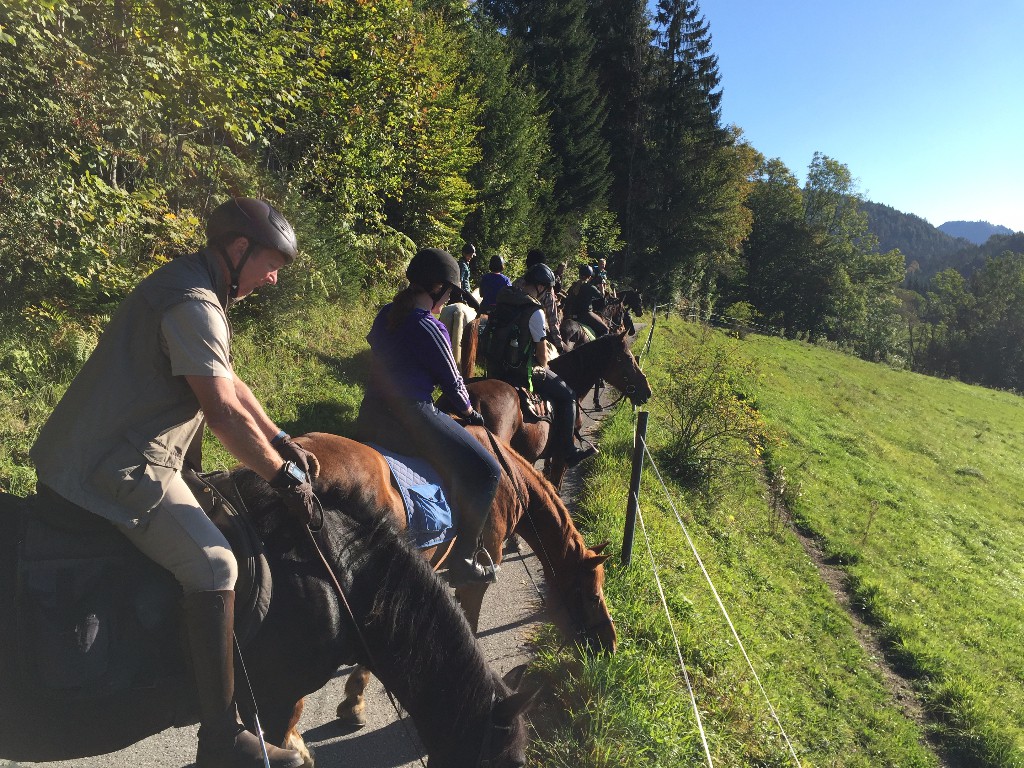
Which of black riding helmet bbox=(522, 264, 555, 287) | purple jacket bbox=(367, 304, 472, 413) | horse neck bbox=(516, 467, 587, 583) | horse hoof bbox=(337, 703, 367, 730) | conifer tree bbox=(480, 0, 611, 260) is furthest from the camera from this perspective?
conifer tree bbox=(480, 0, 611, 260)

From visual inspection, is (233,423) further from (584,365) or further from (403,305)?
(584,365)

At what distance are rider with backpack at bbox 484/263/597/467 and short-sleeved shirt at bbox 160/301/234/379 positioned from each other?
4850mm

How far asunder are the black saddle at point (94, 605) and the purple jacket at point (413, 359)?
→ 1.82m

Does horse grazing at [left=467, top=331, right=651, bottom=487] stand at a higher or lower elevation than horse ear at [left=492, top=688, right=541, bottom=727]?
higher

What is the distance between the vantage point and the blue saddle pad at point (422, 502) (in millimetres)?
3770

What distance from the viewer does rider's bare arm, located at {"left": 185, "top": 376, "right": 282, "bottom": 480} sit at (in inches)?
90.3

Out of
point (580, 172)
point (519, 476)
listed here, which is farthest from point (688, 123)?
point (519, 476)

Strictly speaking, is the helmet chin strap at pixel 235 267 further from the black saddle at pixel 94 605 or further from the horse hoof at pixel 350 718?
the horse hoof at pixel 350 718

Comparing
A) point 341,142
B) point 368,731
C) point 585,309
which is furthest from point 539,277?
point 341,142

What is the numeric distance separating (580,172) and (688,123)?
15.1 m

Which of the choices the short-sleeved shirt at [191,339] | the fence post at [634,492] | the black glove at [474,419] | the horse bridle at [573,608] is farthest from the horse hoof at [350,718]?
the fence post at [634,492]

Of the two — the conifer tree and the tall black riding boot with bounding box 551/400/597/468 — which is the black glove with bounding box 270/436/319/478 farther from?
the conifer tree

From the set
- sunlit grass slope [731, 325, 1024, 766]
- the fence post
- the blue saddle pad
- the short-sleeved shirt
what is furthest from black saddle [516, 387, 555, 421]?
sunlit grass slope [731, 325, 1024, 766]

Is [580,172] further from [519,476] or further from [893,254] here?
[893,254]
